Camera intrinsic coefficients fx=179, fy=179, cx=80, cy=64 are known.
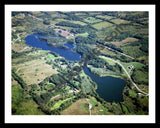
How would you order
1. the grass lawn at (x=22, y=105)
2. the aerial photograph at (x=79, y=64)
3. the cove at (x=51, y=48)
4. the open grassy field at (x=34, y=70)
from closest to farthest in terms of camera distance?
1. the grass lawn at (x=22, y=105)
2. the aerial photograph at (x=79, y=64)
3. the open grassy field at (x=34, y=70)
4. the cove at (x=51, y=48)

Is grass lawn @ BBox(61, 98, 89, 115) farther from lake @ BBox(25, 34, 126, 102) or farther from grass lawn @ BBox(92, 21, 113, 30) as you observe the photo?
grass lawn @ BBox(92, 21, 113, 30)

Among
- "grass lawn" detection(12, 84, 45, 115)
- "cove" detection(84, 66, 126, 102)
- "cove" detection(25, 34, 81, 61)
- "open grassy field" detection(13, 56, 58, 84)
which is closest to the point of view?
"grass lawn" detection(12, 84, 45, 115)

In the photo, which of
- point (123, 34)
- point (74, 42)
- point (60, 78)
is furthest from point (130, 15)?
point (60, 78)

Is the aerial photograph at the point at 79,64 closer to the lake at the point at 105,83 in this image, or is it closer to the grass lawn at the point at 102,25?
the lake at the point at 105,83

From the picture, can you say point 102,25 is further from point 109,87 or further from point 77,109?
point 77,109

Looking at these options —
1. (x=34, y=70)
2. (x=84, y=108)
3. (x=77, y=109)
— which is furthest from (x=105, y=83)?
(x=34, y=70)

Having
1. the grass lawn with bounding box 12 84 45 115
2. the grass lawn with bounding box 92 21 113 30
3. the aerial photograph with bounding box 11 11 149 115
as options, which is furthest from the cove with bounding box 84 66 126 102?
the grass lawn with bounding box 92 21 113 30

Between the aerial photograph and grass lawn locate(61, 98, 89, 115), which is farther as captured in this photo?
the aerial photograph

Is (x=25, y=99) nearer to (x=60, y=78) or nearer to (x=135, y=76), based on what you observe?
(x=60, y=78)

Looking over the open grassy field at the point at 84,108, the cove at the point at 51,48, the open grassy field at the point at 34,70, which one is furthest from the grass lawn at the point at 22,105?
the cove at the point at 51,48
